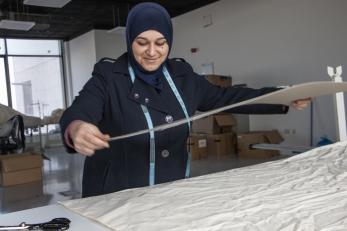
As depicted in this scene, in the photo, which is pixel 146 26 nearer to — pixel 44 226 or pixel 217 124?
pixel 44 226

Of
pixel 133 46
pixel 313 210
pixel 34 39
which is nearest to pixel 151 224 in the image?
pixel 313 210

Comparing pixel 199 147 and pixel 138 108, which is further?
pixel 199 147

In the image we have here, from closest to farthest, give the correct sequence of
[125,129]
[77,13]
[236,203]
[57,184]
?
1. [236,203]
2. [125,129]
3. [57,184]
4. [77,13]

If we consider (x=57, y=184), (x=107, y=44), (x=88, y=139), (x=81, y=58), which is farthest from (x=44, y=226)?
(x=81, y=58)

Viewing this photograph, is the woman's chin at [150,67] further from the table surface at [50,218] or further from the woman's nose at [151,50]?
the table surface at [50,218]

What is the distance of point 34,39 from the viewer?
977 cm

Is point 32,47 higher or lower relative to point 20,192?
higher

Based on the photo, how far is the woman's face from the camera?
1136mm

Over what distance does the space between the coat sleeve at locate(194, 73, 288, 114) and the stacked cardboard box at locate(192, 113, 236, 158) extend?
445 centimetres

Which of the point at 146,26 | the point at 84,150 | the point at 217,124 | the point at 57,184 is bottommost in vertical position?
the point at 57,184

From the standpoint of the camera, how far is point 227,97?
139cm

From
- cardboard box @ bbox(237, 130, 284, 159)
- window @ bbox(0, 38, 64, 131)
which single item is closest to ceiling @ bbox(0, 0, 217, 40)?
window @ bbox(0, 38, 64, 131)

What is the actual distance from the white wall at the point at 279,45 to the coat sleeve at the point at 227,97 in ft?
13.5

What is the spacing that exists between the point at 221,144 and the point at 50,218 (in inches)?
206
